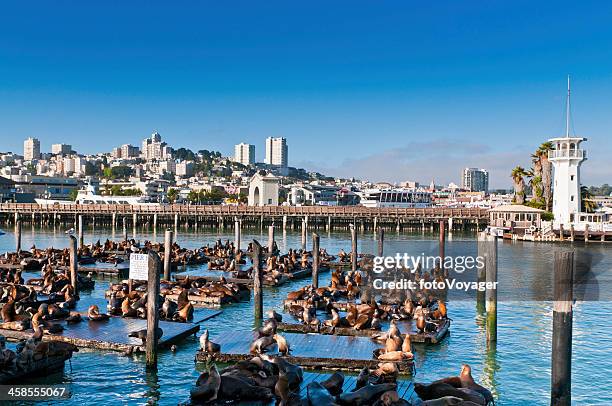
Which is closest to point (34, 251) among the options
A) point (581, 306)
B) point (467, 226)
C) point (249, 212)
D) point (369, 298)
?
point (369, 298)

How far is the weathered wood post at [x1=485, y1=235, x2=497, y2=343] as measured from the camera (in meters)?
14.7

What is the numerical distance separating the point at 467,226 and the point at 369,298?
46.5 meters

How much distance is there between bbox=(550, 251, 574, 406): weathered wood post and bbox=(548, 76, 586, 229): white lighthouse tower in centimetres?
4328

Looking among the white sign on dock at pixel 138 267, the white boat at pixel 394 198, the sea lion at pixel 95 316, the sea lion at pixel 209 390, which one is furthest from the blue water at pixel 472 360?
the white boat at pixel 394 198

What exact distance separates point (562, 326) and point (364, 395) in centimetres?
311

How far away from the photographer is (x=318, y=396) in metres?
8.96

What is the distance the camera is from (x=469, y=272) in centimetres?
3136

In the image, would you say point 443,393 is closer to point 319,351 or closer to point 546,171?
point 319,351

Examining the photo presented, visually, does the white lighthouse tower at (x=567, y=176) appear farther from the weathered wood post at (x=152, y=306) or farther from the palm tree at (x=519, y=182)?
the weathered wood post at (x=152, y=306)

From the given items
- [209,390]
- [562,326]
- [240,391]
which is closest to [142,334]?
[209,390]

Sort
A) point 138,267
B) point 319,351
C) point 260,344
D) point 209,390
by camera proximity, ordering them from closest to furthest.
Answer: point 209,390 < point 260,344 < point 319,351 < point 138,267

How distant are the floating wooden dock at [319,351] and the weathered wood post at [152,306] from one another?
984 millimetres

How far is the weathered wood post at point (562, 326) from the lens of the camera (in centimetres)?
900

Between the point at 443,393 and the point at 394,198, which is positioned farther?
the point at 394,198
